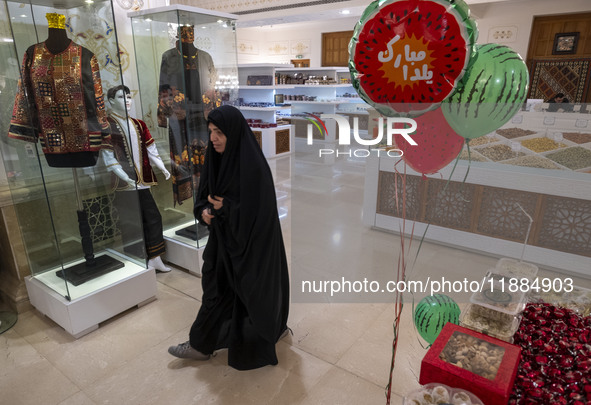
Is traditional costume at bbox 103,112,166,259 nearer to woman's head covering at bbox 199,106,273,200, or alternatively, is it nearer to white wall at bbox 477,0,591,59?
woman's head covering at bbox 199,106,273,200

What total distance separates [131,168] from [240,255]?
1.24 meters

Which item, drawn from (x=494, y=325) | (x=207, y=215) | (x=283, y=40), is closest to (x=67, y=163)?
(x=207, y=215)

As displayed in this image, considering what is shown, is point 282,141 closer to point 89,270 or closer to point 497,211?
point 497,211

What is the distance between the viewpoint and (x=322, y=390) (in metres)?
1.97

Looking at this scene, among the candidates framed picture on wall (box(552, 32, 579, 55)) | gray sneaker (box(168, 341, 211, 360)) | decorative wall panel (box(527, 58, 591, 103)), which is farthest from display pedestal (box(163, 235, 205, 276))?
framed picture on wall (box(552, 32, 579, 55))

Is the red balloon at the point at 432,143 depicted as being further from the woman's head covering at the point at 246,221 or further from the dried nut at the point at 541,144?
the dried nut at the point at 541,144

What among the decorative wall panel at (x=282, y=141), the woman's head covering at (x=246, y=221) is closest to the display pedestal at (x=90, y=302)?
the woman's head covering at (x=246, y=221)

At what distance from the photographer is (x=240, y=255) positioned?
1.96 meters

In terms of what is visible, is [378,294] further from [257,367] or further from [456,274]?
[257,367]

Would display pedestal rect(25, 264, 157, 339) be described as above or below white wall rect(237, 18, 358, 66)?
below

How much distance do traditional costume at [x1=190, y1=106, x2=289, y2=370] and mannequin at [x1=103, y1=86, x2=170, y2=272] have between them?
87cm

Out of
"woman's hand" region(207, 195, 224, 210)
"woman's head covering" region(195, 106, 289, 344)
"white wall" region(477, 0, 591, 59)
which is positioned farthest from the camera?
"white wall" region(477, 0, 591, 59)

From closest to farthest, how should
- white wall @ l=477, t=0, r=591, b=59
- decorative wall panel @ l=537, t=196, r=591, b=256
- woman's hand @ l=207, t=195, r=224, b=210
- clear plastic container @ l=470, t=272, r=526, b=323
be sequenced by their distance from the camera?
1. clear plastic container @ l=470, t=272, r=526, b=323
2. woman's hand @ l=207, t=195, r=224, b=210
3. decorative wall panel @ l=537, t=196, r=591, b=256
4. white wall @ l=477, t=0, r=591, b=59

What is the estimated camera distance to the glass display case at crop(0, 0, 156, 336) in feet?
7.08
